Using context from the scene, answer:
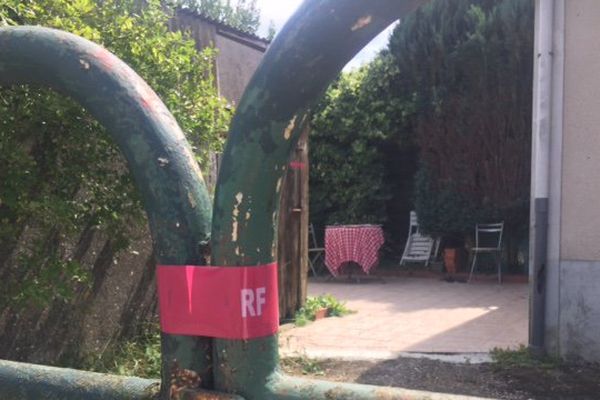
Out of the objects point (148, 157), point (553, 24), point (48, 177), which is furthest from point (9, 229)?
point (553, 24)

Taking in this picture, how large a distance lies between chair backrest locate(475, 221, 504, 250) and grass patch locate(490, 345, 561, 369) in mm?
5467

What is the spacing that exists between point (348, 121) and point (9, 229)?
9.58 meters

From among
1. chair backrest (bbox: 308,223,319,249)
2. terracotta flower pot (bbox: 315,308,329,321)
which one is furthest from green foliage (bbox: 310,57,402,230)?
terracotta flower pot (bbox: 315,308,329,321)

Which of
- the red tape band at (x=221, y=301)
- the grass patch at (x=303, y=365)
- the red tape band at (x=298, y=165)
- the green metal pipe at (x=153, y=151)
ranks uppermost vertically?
the red tape band at (x=298, y=165)

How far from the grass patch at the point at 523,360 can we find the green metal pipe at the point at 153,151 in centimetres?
415

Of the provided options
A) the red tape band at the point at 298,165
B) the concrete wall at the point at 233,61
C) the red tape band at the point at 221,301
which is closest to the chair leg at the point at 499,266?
the red tape band at the point at 298,165

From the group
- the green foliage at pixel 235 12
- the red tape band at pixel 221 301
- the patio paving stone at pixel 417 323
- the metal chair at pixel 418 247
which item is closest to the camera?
the red tape band at pixel 221 301

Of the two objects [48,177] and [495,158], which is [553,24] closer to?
[48,177]

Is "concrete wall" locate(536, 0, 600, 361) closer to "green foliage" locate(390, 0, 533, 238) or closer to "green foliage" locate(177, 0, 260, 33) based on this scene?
"green foliage" locate(390, 0, 533, 238)

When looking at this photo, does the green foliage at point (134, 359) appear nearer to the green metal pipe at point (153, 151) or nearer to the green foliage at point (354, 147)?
the green metal pipe at point (153, 151)

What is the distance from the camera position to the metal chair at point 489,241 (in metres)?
10.7

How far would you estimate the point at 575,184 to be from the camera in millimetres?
5055

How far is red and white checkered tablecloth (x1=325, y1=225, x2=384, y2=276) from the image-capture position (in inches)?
426

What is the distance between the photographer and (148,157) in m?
1.43
